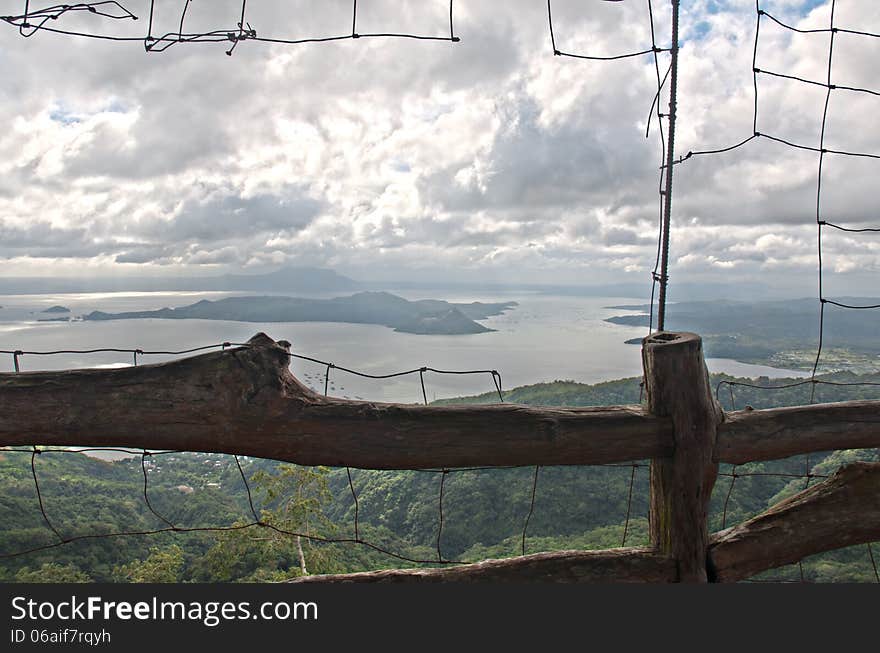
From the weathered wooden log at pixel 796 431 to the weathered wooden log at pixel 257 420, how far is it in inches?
22.7

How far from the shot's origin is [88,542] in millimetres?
4238

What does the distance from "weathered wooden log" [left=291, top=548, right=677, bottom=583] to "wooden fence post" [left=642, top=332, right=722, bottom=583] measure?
0.08 m

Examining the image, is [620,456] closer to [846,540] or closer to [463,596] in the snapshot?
[463,596]

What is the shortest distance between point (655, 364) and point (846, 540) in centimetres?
104

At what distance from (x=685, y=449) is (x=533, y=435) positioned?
54 centimetres

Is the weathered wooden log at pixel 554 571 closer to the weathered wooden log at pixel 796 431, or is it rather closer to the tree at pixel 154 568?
the weathered wooden log at pixel 796 431

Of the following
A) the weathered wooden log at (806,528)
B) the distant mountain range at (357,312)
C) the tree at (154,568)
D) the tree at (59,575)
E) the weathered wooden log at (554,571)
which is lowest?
the tree at (154,568)

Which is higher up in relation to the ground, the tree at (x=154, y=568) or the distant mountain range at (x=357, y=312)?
the distant mountain range at (x=357, y=312)

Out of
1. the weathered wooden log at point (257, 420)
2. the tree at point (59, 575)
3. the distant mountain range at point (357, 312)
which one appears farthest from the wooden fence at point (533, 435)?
the distant mountain range at point (357, 312)

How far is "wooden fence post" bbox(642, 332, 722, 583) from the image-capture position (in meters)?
2.01

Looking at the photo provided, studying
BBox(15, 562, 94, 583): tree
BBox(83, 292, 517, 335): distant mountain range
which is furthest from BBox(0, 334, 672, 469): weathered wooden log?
BBox(83, 292, 517, 335): distant mountain range

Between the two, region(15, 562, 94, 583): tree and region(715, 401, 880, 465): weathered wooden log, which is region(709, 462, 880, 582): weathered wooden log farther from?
region(15, 562, 94, 583): tree

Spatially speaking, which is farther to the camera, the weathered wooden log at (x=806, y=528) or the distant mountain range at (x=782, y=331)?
the distant mountain range at (x=782, y=331)

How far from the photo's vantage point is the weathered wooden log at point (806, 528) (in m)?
2.12
